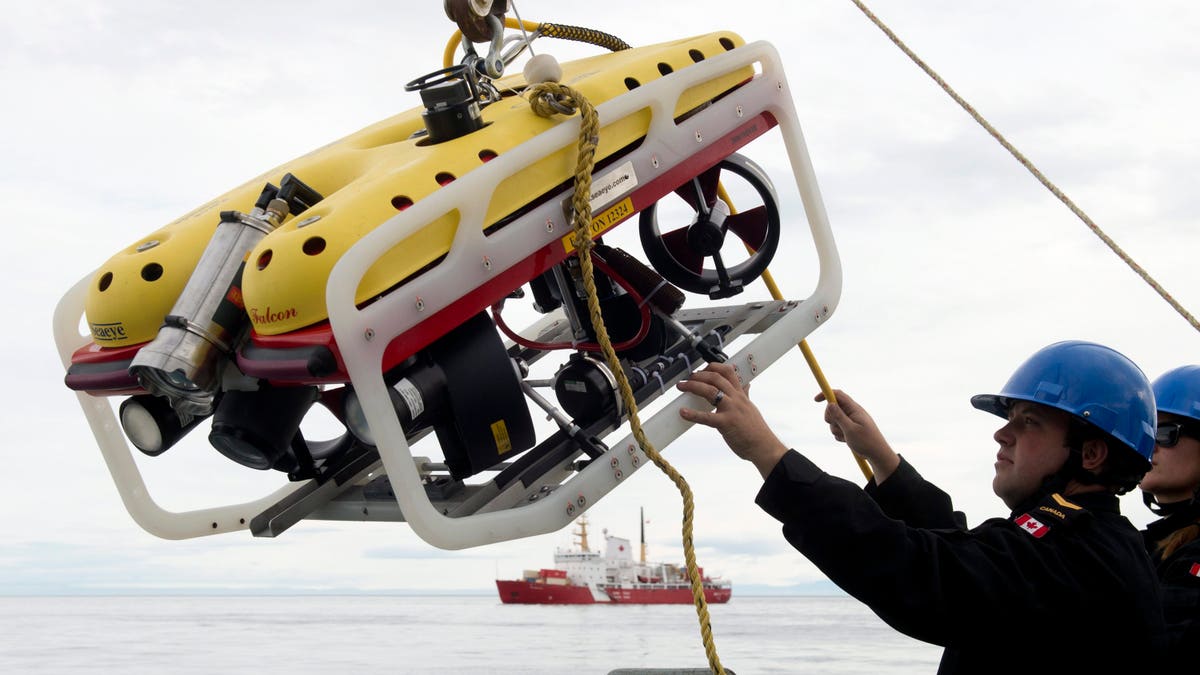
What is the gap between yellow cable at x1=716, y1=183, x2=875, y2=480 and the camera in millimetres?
3113

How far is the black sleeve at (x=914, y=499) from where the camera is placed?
311 centimetres

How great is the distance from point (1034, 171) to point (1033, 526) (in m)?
1.61

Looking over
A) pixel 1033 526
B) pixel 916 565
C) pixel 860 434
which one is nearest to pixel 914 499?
pixel 860 434

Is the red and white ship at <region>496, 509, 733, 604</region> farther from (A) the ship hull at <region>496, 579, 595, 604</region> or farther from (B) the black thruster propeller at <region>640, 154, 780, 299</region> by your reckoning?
(B) the black thruster propeller at <region>640, 154, 780, 299</region>

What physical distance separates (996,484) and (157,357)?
1833 mm

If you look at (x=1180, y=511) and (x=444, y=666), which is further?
(x=444, y=666)

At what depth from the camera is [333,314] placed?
2.13 metres

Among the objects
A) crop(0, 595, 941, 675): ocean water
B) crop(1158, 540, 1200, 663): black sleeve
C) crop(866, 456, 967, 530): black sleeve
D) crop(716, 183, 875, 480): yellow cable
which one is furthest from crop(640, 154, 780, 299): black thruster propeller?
crop(0, 595, 941, 675): ocean water

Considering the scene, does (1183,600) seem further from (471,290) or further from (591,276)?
(471,290)

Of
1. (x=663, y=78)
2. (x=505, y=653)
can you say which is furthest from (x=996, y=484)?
(x=505, y=653)

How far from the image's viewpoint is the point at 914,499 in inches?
122

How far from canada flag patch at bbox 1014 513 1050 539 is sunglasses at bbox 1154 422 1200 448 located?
1.63m

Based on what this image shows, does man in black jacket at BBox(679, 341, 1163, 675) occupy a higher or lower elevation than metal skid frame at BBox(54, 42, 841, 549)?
lower

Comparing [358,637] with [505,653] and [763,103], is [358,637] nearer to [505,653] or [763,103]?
[505,653]
